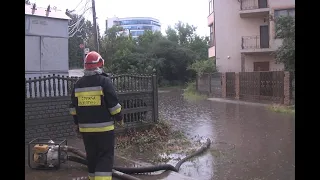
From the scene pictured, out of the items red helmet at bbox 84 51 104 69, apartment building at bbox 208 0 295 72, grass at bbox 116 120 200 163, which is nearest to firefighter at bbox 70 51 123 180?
red helmet at bbox 84 51 104 69

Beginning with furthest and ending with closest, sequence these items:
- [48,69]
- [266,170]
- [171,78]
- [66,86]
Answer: [171,78], [48,69], [66,86], [266,170]

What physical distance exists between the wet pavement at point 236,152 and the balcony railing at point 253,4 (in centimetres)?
1760

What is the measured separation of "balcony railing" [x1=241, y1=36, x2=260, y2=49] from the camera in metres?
29.3

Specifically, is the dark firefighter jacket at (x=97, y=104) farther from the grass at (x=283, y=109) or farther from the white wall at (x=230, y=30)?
the white wall at (x=230, y=30)

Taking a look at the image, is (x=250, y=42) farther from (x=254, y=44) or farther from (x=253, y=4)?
(x=253, y=4)

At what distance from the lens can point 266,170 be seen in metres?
6.47

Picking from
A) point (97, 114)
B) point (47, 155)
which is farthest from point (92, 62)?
point (47, 155)

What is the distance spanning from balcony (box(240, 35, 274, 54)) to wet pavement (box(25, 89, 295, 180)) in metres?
16.1

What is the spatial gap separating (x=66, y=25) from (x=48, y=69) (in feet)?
4.02

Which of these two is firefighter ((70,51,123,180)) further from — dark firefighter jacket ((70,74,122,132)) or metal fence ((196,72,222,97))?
metal fence ((196,72,222,97))

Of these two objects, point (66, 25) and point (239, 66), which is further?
point (239, 66)

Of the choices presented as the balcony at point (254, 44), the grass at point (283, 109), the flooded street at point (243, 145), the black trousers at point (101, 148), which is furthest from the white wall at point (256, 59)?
the black trousers at point (101, 148)
